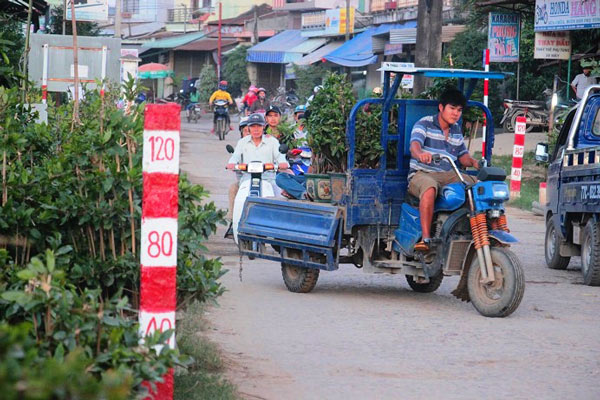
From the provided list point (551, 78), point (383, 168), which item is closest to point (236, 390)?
point (383, 168)

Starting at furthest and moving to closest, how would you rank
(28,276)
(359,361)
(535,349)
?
(535,349), (359,361), (28,276)

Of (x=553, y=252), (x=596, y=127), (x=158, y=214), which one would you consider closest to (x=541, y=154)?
(x=596, y=127)

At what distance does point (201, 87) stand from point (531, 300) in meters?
51.8

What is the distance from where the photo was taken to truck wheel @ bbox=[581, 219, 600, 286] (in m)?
10.8

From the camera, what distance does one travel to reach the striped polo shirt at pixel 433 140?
9320 mm

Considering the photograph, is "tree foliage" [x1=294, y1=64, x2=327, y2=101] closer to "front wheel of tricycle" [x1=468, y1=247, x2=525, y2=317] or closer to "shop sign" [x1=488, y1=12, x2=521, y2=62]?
"shop sign" [x1=488, y1=12, x2=521, y2=62]

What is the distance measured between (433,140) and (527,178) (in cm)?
1451

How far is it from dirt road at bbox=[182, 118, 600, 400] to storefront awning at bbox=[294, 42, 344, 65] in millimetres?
42757

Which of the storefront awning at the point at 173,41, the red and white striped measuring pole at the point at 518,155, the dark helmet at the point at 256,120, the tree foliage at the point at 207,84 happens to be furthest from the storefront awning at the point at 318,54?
the dark helmet at the point at 256,120

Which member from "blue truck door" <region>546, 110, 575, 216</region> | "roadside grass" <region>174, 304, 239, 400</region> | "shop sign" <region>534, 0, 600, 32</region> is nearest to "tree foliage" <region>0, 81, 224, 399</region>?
"roadside grass" <region>174, 304, 239, 400</region>

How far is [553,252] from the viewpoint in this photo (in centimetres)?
1230

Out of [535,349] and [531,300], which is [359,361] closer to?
[535,349]

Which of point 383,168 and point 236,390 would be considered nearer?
point 236,390

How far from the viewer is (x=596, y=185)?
1088 cm
